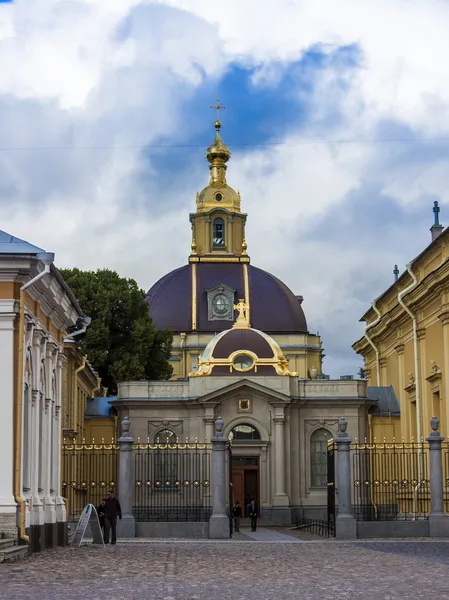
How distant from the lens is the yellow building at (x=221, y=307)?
77.7 meters

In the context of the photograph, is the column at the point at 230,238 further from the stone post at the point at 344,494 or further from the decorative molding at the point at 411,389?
the stone post at the point at 344,494

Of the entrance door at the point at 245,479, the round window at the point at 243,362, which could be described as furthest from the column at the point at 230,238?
the entrance door at the point at 245,479

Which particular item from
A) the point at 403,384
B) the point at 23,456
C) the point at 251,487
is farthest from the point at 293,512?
the point at 23,456

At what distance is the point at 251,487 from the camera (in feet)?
165

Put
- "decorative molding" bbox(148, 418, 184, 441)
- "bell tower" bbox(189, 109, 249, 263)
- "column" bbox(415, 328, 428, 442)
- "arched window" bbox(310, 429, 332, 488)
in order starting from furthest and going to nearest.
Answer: "bell tower" bbox(189, 109, 249, 263), "decorative molding" bbox(148, 418, 184, 441), "arched window" bbox(310, 429, 332, 488), "column" bbox(415, 328, 428, 442)

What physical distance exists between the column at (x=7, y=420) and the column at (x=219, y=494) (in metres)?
12.6

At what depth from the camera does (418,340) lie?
A: 144 ft

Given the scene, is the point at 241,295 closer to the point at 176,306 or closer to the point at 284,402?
the point at 176,306

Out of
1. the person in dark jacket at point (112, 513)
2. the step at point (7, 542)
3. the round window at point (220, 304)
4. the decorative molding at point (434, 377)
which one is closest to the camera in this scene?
the step at point (7, 542)

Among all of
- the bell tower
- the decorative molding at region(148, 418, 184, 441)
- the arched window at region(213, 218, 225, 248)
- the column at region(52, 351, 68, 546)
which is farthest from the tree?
the column at region(52, 351, 68, 546)

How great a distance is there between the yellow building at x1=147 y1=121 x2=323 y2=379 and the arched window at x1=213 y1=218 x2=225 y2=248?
73 centimetres

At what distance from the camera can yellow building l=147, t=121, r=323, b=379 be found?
77.7 meters

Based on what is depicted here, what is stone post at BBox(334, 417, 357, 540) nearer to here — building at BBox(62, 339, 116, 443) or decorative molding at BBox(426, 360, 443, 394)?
decorative molding at BBox(426, 360, 443, 394)

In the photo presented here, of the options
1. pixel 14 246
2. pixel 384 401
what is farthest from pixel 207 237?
pixel 14 246
